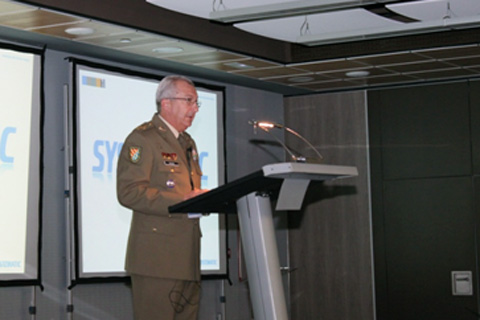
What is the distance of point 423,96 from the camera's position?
8141 millimetres

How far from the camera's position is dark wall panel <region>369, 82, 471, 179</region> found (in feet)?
26.0

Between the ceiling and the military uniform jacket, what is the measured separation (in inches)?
86.5

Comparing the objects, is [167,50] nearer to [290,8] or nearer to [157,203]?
[290,8]

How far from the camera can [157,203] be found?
3.10 metres

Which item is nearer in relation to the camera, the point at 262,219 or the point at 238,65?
the point at 262,219

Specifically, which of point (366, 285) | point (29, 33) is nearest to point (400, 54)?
point (366, 285)

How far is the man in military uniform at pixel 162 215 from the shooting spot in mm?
3131

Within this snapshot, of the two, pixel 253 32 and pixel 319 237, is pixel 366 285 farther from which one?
pixel 253 32

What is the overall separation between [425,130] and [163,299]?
5483 mm

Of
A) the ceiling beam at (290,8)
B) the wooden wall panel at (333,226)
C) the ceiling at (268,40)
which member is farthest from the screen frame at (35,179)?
the wooden wall panel at (333,226)

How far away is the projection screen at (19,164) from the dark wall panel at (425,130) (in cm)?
370

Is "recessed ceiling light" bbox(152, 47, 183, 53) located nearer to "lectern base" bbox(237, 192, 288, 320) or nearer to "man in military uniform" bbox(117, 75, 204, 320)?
"man in military uniform" bbox(117, 75, 204, 320)

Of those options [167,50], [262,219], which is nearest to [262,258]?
[262,219]

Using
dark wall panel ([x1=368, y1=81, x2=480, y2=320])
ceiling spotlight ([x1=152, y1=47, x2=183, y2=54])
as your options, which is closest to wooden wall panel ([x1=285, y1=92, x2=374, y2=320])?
dark wall panel ([x1=368, y1=81, x2=480, y2=320])
